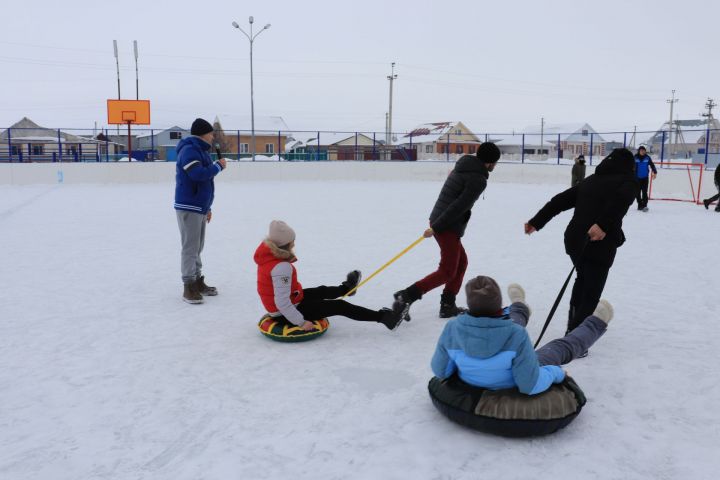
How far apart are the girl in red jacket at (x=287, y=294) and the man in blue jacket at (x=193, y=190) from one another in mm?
1217

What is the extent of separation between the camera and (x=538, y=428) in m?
2.95

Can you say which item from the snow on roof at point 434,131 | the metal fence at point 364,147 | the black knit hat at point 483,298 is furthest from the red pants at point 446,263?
the snow on roof at point 434,131

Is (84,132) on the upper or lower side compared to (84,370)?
upper

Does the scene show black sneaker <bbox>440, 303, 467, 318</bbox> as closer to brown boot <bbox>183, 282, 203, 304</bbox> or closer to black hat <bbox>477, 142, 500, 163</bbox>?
black hat <bbox>477, 142, 500, 163</bbox>

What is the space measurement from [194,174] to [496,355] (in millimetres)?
3350

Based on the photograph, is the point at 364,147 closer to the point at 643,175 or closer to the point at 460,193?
the point at 643,175

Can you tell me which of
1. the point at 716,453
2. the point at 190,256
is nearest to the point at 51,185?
the point at 190,256

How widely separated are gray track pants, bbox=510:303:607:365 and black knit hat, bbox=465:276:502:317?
661 millimetres

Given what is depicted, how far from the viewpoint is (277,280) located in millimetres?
4270

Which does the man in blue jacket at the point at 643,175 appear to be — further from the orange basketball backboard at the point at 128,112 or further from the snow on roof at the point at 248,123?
the snow on roof at the point at 248,123

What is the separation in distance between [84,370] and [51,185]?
60.9 ft

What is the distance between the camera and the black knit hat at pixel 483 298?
2902 mm

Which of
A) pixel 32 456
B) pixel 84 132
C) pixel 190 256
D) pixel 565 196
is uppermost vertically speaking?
pixel 84 132

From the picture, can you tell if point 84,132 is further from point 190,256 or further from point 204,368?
point 204,368
